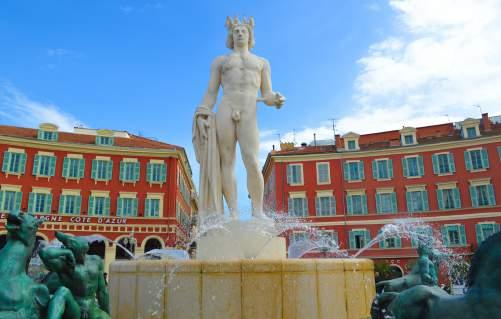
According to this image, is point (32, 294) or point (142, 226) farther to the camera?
point (142, 226)

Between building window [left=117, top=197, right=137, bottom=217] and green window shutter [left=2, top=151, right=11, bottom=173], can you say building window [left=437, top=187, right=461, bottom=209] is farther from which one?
green window shutter [left=2, top=151, right=11, bottom=173]

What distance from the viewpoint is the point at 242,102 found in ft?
23.3

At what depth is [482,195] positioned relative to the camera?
3225 centimetres

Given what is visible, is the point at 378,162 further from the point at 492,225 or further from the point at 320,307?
the point at 320,307

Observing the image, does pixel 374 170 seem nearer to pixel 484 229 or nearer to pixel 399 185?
pixel 399 185

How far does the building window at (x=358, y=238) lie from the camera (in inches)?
1331

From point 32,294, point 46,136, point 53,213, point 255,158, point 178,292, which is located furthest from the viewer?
point 46,136

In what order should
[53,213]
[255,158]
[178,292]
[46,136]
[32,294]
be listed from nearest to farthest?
[32,294] → [178,292] → [255,158] → [53,213] → [46,136]

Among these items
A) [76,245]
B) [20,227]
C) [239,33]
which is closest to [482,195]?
[239,33]

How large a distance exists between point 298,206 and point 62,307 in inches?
1327

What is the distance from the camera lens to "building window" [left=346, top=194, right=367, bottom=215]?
3444cm

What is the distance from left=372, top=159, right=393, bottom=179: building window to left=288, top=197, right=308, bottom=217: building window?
6.48 m

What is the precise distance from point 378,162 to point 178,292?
3277 cm

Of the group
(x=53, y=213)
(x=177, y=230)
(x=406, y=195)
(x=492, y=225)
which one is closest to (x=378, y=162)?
(x=406, y=195)
